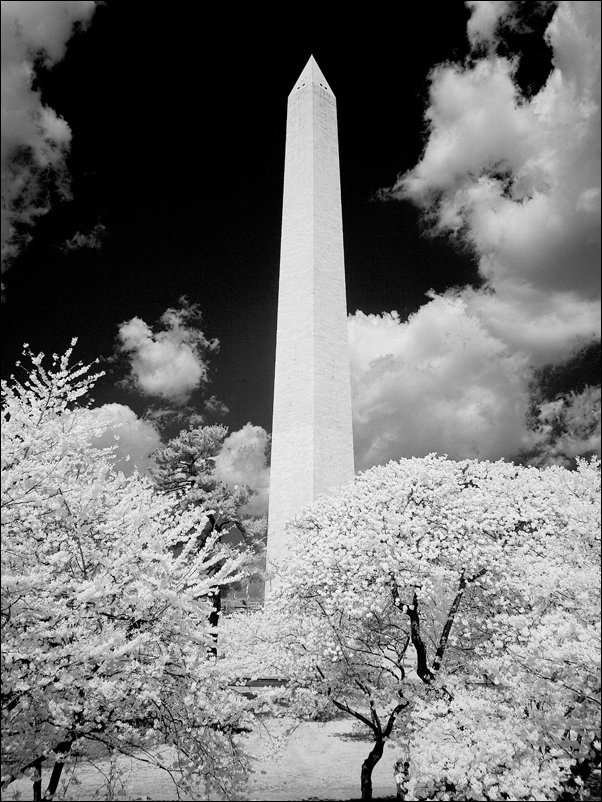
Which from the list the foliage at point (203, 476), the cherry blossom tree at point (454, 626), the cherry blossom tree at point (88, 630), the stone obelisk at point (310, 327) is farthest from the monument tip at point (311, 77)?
the cherry blossom tree at point (88, 630)

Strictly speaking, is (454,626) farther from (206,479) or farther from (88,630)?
(206,479)

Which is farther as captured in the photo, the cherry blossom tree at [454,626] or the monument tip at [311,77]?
the monument tip at [311,77]

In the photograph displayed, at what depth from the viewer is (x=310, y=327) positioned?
26281 mm

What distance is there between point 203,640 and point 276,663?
6131 mm

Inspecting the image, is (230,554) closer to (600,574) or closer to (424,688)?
(424,688)

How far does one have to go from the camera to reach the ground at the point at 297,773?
11.4 m

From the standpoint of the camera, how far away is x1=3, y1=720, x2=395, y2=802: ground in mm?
11361

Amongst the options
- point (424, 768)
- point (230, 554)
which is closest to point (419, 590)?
point (424, 768)

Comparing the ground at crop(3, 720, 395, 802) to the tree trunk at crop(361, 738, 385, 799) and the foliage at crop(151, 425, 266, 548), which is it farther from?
the foliage at crop(151, 425, 266, 548)

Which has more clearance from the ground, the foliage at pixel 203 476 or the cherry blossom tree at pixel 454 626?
the foliage at pixel 203 476

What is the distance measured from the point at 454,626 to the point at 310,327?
17.3m

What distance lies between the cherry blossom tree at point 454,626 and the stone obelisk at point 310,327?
8484 millimetres

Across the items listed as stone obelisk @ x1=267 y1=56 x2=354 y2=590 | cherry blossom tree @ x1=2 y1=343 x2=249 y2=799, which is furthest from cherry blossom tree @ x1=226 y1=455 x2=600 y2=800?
stone obelisk @ x1=267 y1=56 x2=354 y2=590

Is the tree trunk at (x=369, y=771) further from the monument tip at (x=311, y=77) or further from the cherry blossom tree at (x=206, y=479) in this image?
the monument tip at (x=311, y=77)
